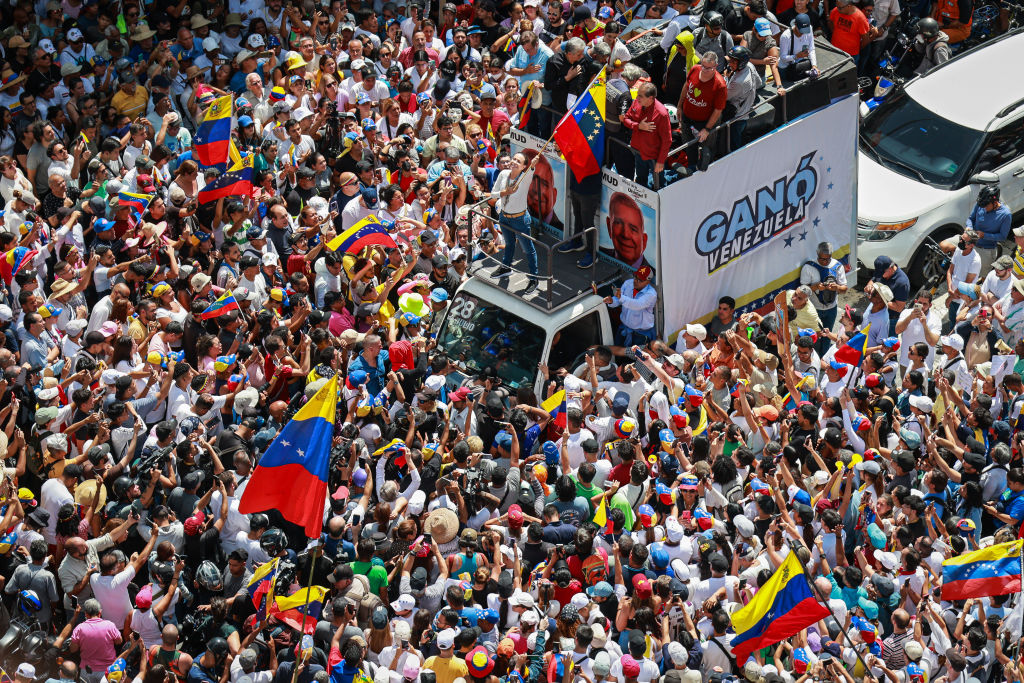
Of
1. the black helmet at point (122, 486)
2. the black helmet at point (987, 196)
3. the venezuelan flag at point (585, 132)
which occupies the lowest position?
the black helmet at point (987, 196)

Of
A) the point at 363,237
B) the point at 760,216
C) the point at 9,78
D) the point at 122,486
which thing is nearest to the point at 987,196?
the point at 760,216

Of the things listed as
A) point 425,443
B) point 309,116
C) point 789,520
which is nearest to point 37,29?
point 309,116

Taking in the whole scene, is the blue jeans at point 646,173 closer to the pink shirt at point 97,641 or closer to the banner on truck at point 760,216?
the banner on truck at point 760,216

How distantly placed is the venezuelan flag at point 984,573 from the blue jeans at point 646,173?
13.9 ft

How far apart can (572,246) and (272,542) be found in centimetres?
426

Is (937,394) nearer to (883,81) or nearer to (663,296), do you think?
(663,296)

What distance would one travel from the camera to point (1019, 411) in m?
Answer: 12.7

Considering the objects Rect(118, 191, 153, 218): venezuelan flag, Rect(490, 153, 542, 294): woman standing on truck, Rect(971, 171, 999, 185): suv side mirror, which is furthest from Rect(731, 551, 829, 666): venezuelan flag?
Rect(118, 191, 153, 218): venezuelan flag

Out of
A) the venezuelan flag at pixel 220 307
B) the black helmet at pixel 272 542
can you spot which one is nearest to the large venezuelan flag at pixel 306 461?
the black helmet at pixel 272 542

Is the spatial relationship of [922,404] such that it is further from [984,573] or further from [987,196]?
[987,196]

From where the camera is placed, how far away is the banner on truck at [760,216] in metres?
13.4

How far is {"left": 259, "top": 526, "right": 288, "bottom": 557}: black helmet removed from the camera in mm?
11641

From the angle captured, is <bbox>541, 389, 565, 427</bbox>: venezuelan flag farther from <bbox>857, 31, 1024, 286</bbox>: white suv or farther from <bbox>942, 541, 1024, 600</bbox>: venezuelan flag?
<bbox>857, 31, 1024, 286</bbox>: white suv

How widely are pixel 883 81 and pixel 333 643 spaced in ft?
36.4
